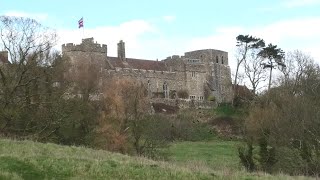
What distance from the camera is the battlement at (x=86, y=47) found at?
6644 cm

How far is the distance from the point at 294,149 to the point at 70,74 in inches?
1061

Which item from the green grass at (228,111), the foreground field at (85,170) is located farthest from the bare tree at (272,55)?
the foreground field at (85,170)

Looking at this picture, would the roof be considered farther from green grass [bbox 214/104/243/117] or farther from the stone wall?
green grass [bbox 214/104/243/117]

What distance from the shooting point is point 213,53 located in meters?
83.2

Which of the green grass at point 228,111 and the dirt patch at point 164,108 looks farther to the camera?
the green grass at point 228,111

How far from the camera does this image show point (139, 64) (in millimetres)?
74125

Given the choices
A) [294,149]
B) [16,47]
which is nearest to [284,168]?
[294,149]

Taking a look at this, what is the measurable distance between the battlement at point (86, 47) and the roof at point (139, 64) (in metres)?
2.57

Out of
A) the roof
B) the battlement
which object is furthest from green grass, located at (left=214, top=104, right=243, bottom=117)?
the battlement

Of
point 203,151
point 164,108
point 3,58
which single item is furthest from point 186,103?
point 3,58

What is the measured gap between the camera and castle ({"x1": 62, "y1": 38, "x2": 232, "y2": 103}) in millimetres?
67500

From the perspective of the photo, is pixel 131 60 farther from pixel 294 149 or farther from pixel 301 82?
pixel 294 149

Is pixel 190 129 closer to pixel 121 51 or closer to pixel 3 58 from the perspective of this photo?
pixel 121 51

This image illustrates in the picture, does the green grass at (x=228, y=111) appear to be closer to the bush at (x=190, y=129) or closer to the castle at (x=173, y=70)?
the bush at (x=190, y=129)
